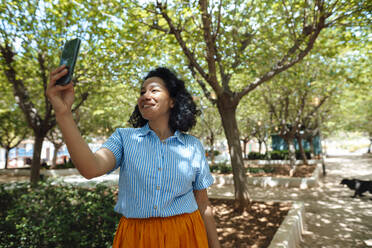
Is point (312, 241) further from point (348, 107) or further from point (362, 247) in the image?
point (348, 107)

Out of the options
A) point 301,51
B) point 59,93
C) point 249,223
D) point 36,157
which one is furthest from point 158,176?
point 36,157

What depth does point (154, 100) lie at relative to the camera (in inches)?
64.0

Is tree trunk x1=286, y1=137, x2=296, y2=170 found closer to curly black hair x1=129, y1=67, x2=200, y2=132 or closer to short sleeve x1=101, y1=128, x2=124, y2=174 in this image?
curly black hair x1=129, y1=67, x2=200, y2=132

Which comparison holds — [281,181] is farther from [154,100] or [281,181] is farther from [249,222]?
[154,100]

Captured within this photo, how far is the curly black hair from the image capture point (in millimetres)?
1775

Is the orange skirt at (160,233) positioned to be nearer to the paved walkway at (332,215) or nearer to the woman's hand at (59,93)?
the woman's hand at (59,93)

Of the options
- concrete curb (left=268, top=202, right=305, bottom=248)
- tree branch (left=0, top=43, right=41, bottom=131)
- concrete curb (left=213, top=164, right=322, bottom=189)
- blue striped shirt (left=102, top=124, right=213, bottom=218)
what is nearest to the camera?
blue striped shirt (left=102, top=124, right=213, bottom=218)

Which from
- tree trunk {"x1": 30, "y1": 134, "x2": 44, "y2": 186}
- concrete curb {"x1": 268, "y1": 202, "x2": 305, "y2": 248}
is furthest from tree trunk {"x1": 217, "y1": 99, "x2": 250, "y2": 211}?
tree trunk {"x1": 30, "y1": 134, "x2": 44, "y2": 186}

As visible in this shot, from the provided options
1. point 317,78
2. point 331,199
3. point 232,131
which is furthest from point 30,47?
point 317,78

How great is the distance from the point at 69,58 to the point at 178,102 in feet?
2.85

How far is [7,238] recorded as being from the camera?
10.1 ft

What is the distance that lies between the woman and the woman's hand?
342 millimetres

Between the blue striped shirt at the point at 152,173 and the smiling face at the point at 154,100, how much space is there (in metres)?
0.13

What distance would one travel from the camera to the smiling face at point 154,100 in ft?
5.31
